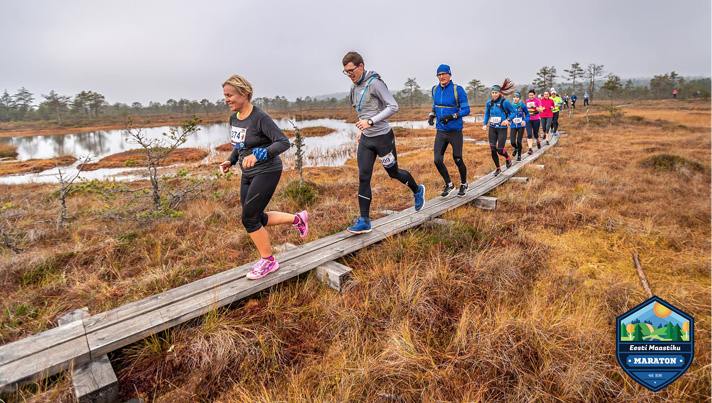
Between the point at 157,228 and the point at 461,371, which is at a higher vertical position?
the point at 157,228

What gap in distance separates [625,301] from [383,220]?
2.67 m

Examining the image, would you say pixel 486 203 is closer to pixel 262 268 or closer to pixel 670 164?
pixel 262 268

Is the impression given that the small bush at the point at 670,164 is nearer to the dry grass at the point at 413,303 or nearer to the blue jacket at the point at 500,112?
the dry grass at the point at 413,303

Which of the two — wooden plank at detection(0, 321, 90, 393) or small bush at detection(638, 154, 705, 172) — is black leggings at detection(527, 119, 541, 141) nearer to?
small bush at detection(638, 154, 705, 172)

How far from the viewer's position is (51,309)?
2.89m

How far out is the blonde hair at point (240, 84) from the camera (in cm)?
269

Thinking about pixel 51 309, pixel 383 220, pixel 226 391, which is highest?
pixel 383 220

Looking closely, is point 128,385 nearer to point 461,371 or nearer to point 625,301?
point 461,371

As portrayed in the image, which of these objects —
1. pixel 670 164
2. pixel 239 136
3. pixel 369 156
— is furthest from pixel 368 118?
pixel 670 164

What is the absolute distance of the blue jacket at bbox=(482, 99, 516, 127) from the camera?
22.8 ft

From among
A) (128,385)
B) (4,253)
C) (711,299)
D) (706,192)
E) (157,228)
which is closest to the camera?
(128,385)

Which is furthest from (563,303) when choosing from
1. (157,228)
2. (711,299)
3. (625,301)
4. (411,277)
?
(157,228)

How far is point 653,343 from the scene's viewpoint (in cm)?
148

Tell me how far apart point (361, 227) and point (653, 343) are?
2.78 m
